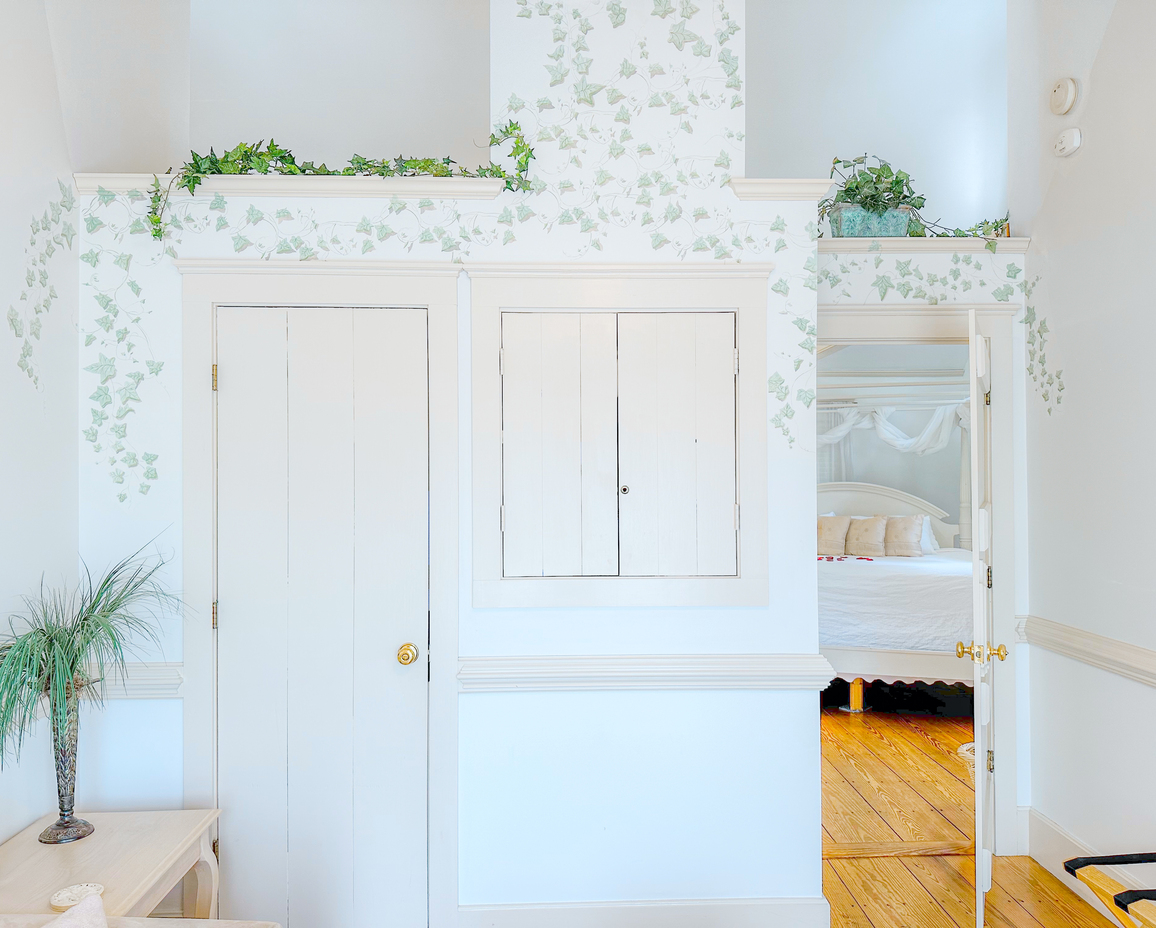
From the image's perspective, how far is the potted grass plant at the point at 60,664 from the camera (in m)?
1.69

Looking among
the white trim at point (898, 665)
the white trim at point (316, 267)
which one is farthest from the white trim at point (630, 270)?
the white trim at point (898, 665)

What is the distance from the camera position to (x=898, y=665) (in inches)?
169

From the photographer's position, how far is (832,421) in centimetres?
628

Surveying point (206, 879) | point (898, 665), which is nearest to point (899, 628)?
point (898, 665)

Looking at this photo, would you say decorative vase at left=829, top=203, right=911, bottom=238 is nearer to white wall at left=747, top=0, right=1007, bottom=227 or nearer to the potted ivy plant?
the potted ivy plant

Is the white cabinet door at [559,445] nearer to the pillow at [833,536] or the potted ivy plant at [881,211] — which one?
the potted ivy plant at [881,211]

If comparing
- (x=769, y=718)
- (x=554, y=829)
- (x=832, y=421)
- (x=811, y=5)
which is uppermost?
(x=811, y=5)

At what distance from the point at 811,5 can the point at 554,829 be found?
413cm

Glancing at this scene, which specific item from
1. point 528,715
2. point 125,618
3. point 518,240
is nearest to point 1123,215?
point 518,240

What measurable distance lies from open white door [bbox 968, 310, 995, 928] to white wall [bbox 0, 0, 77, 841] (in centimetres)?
264

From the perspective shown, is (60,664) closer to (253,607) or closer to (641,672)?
(253,607)

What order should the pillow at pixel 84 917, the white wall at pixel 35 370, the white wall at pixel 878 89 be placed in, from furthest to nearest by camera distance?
the white wall at pixel 878 89 < the white wall at pixel 35 370 < the pillow at pixel 84 917

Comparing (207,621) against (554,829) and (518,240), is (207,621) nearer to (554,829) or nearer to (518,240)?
(554,829)

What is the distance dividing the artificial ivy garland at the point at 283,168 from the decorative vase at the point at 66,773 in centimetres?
132
